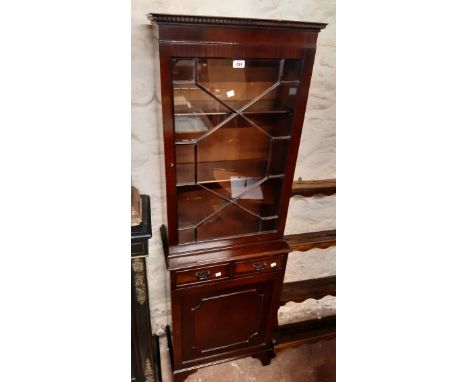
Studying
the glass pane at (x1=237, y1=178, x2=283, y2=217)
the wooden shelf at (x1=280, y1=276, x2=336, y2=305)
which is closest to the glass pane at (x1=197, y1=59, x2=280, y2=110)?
the glass pane at (x1=237, y1=178, x2=283, y2=217)

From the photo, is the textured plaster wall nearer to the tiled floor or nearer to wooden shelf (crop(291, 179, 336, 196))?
wooden shelf (crop(291, 179, 336, 196))

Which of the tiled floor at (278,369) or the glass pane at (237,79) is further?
the tiled floor at (278,369)

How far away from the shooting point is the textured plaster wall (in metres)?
1.29

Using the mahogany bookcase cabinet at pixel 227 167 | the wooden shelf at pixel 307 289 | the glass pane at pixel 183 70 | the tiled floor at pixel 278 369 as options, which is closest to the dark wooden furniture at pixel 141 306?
the mahogany bookcase cabinet at pixel 227 167

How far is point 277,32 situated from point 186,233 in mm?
844

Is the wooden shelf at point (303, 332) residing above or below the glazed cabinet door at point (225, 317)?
below

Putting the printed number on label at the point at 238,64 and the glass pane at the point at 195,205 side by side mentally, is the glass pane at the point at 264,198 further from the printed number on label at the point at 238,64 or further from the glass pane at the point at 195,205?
the printed number on label at the point at 238,64

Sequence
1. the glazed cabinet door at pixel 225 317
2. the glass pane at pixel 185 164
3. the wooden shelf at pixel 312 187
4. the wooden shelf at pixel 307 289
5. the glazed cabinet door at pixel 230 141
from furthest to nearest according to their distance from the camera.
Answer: the wooden shelf at pixel 307 289 → the wooden shelf at pixel 312 187 → the glazed cabinet door at pixel 225 317 → the glass pane at pixel 185 164 → the glazed cabinet door at pixel 230 141

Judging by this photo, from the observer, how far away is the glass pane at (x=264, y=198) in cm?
144

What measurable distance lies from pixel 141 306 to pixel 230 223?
0.51 meters

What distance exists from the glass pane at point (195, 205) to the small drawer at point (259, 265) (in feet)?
0.87

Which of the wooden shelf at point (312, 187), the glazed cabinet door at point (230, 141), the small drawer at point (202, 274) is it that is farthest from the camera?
the wooden shelf at point (312, 187)
